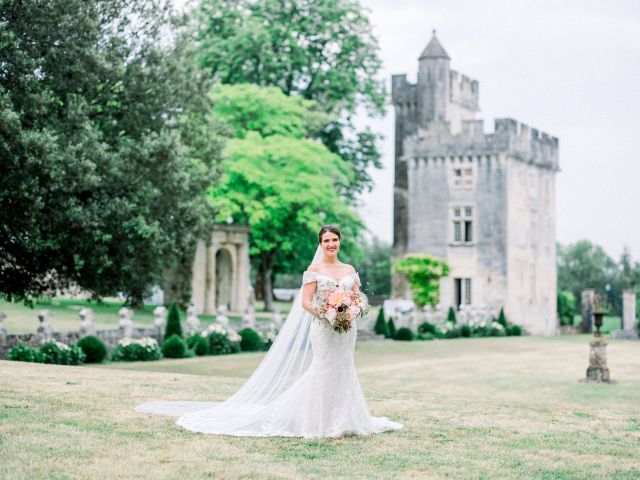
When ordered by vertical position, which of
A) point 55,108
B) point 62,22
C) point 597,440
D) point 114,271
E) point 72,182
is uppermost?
point 62,22

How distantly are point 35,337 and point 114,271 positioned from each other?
401 cm

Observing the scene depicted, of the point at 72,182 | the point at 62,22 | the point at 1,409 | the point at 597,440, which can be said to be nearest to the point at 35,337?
the point at 72,182

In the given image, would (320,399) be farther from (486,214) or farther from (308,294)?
(486,214)

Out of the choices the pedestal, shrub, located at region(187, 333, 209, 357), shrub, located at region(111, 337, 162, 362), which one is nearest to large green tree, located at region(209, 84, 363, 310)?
shrub, located at region(187, 333, 209, 357)

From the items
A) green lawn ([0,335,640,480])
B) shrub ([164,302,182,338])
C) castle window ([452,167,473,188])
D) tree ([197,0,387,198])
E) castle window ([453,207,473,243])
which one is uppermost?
tree ([197,0,387,198])

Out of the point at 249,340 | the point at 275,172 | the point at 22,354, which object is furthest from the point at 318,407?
the point at 275,172

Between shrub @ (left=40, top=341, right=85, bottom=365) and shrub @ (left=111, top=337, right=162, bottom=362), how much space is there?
7.39 feet

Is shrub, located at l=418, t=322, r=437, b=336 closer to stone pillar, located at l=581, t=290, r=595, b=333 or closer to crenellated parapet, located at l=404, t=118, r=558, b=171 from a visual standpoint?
crenellated parapet, located at l=404, t=118, r=558, b=171

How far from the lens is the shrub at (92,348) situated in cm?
2502

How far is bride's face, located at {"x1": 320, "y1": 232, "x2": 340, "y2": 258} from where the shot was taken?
10.1m

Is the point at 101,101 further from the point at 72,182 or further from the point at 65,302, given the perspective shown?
the point at 65,302

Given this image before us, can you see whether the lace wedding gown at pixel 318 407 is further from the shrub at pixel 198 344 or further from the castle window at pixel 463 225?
the castle window at pixel 463 225

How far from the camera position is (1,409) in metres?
10.7

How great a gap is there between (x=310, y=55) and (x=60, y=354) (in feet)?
91.3
